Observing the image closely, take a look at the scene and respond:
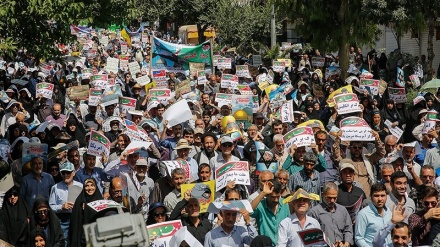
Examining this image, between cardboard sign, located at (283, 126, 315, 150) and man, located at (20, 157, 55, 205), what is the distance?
296 centimetres

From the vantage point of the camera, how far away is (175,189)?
389 inches

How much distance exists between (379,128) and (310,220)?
21.9ft

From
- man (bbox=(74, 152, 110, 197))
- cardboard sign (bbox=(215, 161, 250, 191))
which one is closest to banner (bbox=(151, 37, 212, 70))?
man (bbox=(74, 152, 110, 197))

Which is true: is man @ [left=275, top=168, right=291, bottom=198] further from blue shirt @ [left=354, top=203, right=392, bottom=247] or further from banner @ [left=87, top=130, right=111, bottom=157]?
banner @ [left=87, top=130, right=111, bottom=157]

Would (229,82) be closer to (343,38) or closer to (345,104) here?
(345,104)

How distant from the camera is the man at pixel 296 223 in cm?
803

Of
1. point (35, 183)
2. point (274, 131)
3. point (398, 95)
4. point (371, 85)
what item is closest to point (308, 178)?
point (35, 183)

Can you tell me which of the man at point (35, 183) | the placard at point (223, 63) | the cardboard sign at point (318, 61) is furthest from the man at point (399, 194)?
the cardboard sign at point (318, 61)

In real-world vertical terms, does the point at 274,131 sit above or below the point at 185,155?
below

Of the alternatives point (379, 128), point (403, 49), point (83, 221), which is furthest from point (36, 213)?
point (403, 49)

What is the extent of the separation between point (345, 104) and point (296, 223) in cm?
691

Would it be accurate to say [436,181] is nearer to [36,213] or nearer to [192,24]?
[36,213]

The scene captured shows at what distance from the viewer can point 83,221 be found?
9406 millimetres

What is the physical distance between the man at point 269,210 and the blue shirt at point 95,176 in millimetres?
2579
